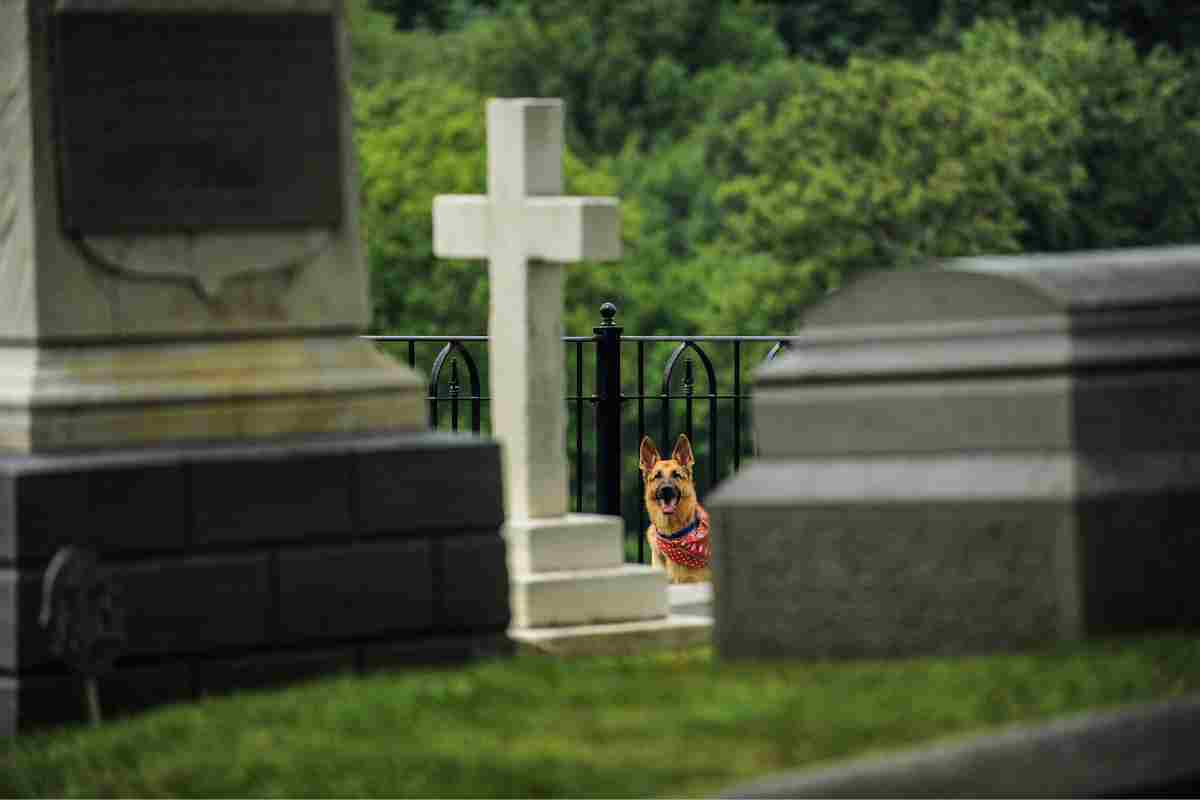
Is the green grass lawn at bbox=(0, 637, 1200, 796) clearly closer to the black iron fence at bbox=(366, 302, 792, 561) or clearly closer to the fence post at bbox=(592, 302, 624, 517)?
the fence post at bbox=(592, 302, 624, 517)

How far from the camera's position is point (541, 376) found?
10.0 meters

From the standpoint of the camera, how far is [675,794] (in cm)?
619

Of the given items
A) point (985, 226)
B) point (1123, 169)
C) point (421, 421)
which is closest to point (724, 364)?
point (985, 226)

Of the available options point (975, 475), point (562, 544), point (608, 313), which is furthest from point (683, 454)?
point (975, 475)

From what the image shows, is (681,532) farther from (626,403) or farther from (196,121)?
(626,403)

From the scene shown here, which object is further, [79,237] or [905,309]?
[79,237]

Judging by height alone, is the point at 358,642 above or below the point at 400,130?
below

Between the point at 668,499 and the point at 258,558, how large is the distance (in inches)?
239

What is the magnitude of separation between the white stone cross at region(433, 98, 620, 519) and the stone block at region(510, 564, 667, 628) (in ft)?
1.14

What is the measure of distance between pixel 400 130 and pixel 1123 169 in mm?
13246

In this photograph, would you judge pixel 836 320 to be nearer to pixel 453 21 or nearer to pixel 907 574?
pixel 907 574

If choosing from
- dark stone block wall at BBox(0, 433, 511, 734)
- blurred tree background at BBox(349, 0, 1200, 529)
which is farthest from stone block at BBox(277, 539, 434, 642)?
blurred tree background at BBox(349, 0, 1200, 529)

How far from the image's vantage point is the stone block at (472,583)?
8547 millimetres

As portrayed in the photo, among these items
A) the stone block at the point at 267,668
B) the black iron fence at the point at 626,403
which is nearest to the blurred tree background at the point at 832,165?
the black iron fence at the point at 626,403
